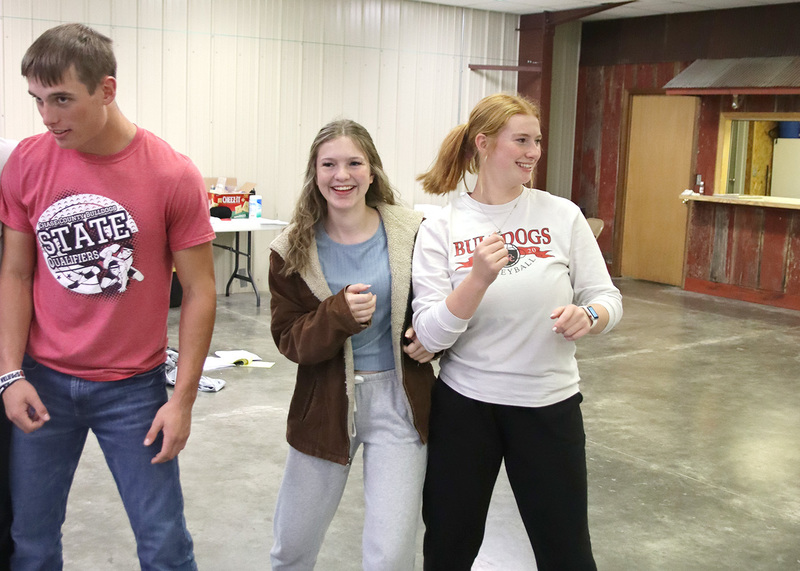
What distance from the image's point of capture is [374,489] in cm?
220

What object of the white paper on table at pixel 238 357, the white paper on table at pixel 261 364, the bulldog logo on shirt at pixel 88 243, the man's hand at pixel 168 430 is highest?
the bulldog logo on shirt at pixel 88 243

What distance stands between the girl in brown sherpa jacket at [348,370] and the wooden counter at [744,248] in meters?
7.55

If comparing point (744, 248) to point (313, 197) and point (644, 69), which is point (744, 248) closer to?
point (644, 69)

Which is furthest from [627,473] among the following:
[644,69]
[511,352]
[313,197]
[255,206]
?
[644,69]

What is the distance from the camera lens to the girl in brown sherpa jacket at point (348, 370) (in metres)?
2.19

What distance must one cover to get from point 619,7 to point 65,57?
8.73 meters

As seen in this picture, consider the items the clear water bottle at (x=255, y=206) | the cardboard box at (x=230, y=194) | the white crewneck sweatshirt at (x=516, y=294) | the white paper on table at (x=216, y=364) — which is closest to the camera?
the white crewneck sweatshirt at (x=516, y=294)

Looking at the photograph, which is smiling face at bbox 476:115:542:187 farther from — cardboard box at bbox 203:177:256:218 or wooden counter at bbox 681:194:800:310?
wooden counter at bbox 681:194:800:310

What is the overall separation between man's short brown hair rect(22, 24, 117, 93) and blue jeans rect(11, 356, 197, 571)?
66 cm

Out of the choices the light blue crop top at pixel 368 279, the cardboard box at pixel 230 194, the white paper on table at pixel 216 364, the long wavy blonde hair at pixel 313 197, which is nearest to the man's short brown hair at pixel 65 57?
the long wavy blonde hair at pixel 313 197

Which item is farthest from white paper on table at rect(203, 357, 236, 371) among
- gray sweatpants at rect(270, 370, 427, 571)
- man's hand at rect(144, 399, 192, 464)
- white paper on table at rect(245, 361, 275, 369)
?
man's hand at rect(144, 399, 192, 464)

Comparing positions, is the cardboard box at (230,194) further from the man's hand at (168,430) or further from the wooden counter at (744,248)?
the man's hand at (168,430)

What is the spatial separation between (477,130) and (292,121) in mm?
7009

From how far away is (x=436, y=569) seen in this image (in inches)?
89.7
